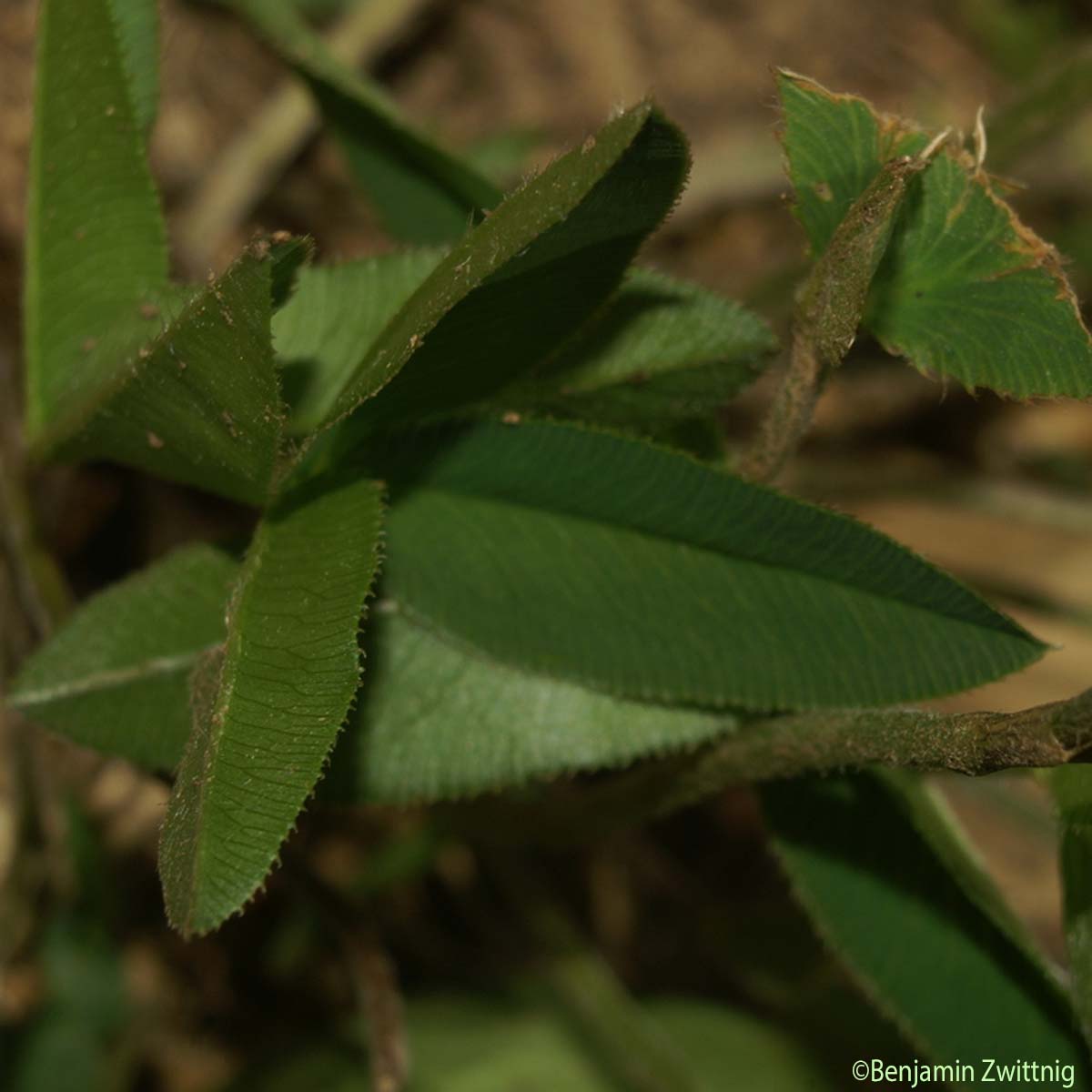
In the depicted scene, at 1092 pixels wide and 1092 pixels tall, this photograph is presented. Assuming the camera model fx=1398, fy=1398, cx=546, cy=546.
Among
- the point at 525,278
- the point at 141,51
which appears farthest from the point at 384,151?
the point at 525,278

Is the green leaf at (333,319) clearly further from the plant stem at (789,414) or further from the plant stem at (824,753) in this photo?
the plant stem at (824,753)

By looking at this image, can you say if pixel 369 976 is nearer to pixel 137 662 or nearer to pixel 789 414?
pixel 137 662

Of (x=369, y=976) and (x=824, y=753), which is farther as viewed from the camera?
(x=369, y=976)

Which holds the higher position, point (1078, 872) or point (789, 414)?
point (789, 414)

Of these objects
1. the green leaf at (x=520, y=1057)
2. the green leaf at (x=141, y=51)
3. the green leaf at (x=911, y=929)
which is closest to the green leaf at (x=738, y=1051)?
the green leaf at (x=520, y=1057)

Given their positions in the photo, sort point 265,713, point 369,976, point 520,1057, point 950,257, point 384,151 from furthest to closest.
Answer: point 520,1057
point 369,976
point 384,151
point 950,257
point 265,713
